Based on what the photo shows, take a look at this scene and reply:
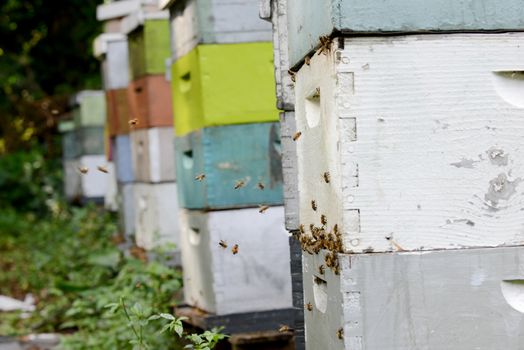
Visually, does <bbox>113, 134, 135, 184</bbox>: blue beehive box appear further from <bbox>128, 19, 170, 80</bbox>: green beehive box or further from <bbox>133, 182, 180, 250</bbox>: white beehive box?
<bbox>128, 19, 170, 80</bbox>: green beehive box

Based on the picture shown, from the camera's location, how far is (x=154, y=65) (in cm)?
681

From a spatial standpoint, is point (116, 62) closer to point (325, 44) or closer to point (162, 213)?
point (162, 213)

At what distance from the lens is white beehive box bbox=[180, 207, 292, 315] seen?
4.93 meters

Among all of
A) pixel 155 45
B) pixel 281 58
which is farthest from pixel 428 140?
pixel 155 45

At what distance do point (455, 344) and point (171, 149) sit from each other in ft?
14.7

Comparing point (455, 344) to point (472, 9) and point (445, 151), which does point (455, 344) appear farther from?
point (472, 9)

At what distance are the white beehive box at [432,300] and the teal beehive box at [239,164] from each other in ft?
7.48

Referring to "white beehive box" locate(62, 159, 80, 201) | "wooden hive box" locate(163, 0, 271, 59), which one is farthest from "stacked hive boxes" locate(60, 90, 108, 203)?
"wooden hive box" locate(163, 0, 271, 59)

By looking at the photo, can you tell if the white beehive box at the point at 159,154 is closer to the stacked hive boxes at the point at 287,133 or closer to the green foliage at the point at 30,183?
the stacked hive boxes at the point at 287,133

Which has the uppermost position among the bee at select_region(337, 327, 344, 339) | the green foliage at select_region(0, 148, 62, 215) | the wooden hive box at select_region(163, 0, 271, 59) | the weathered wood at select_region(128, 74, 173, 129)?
the wooden hive box at select_region(163, 0, 271, 59)

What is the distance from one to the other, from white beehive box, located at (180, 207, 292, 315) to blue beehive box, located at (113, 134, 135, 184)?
3.55 metres

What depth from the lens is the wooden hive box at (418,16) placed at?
2.55 meters

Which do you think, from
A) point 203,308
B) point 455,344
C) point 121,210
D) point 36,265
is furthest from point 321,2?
point 36,265

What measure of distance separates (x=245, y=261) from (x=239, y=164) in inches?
20.2
